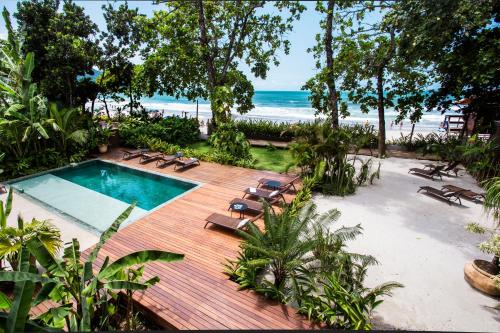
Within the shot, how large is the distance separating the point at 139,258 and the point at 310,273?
3.35 meters

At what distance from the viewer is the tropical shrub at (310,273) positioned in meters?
4.79

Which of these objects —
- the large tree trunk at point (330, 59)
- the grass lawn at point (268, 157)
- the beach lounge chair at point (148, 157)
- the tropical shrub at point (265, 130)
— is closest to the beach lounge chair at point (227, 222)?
the grass lawn at point (268, 157)

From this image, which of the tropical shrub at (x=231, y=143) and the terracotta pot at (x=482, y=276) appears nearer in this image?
the terracotta pot at (x=482, y=276)

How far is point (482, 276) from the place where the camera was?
5922 millimetres

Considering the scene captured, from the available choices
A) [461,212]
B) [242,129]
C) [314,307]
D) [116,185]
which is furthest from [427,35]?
[116,185]

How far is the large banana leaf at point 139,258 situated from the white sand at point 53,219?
13.1ft

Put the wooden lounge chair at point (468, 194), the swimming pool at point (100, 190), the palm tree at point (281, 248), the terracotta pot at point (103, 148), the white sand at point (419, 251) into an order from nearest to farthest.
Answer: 1. the white sand at point (419, 251)
2. the palm tree at point (281, 248)
3. the swimming pool at point (100, 190)
4. the wooden lounge chair at point (468, 194)
5. the terracotta pot at point (103, 148)

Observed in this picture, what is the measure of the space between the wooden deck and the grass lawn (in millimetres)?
4087

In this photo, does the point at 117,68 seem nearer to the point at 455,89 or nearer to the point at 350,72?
the point at 350,72

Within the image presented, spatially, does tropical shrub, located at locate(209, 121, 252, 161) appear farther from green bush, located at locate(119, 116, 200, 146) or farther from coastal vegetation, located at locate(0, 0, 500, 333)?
green bush, located at locate(119, 116, 200, 146)

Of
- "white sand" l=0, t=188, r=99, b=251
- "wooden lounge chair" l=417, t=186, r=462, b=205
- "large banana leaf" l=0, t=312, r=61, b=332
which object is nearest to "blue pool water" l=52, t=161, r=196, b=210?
"white sand" l=0, t=188, r=99, b=251

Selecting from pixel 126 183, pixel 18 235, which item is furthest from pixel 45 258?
pixel 126 183

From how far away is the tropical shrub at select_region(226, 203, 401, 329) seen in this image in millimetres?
4785

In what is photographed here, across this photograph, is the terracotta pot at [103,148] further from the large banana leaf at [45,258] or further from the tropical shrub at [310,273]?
the large banana leaf at [45,258]
